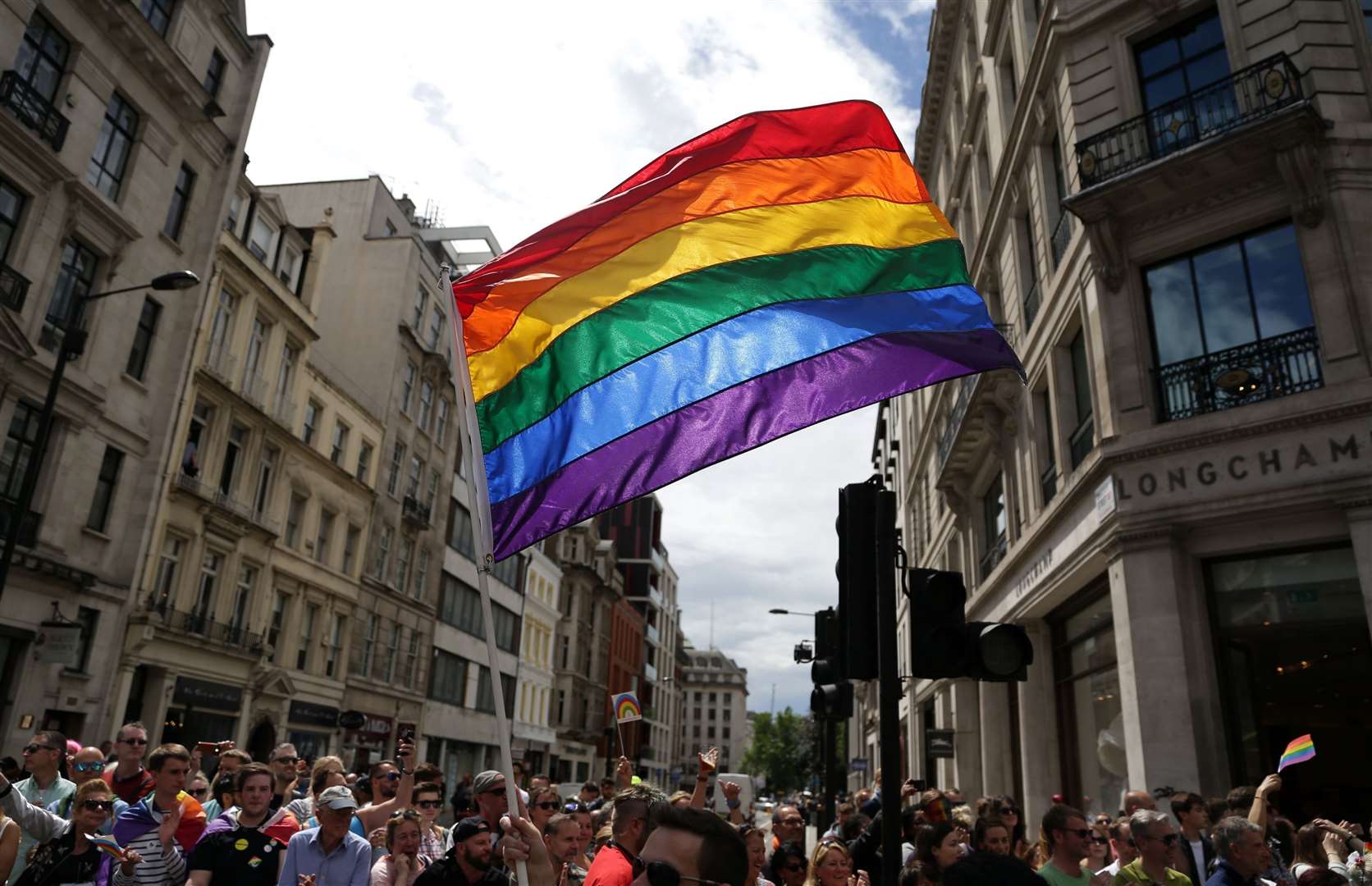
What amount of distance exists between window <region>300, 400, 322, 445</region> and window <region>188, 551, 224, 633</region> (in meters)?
5.98

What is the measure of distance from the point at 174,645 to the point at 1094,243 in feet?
77.2

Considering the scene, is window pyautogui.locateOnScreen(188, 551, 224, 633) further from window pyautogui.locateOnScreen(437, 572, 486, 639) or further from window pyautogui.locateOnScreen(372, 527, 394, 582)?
window pyautogui.locateOnScreen(437, 572, 486, 639)

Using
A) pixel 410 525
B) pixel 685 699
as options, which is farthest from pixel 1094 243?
pixel 685 699

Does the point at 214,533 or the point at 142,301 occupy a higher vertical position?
the point at 142,301

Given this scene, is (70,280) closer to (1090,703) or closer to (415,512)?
(415,512)

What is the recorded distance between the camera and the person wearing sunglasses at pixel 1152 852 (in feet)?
19.3

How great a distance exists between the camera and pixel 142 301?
22594 millimetres

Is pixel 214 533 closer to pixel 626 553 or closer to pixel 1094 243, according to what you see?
pixel 1094 243

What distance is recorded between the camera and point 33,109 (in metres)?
19.1

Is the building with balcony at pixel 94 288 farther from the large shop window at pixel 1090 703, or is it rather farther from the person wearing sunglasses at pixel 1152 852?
the large shop window at pixel 1090 703

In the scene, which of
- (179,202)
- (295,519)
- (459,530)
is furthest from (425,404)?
(179,202)

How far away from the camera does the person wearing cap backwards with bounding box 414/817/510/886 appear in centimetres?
502

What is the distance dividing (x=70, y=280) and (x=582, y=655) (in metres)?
49.1

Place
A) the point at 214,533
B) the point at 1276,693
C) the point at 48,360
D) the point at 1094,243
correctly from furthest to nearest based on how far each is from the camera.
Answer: the point at 214,533
the point at 48,360
the point at 1094,243
the point at 1276,693
